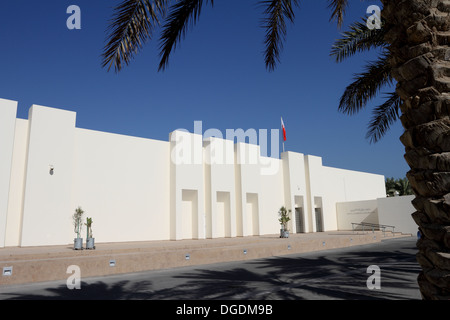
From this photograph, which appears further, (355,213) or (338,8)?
(355,213)

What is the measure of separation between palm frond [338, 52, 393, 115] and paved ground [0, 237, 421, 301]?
15.8ft

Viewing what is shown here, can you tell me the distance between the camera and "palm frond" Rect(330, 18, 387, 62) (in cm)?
981

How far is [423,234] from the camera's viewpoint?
114 inches

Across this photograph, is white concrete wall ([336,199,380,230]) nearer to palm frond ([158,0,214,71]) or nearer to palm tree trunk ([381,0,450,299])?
palm frond ([158,0,214,71])

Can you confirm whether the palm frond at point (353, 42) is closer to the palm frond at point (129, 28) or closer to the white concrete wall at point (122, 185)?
the palm frond at point (129, 28)

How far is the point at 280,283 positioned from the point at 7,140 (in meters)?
14.9

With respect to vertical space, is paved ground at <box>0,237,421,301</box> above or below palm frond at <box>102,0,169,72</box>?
below

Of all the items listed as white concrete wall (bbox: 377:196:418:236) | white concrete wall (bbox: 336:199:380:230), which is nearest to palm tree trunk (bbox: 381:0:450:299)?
white concrete wall (bbox: 377:196:418:236)

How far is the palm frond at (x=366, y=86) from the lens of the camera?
1009 centimetres

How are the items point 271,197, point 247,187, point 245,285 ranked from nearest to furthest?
point 245,285 → point 247,187 → point 271,197

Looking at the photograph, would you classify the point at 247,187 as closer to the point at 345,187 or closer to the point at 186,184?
the point at 186,184

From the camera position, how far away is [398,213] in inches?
1160

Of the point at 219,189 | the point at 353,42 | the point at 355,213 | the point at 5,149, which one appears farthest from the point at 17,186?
the point at 355,213

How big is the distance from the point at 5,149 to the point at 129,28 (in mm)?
14248
